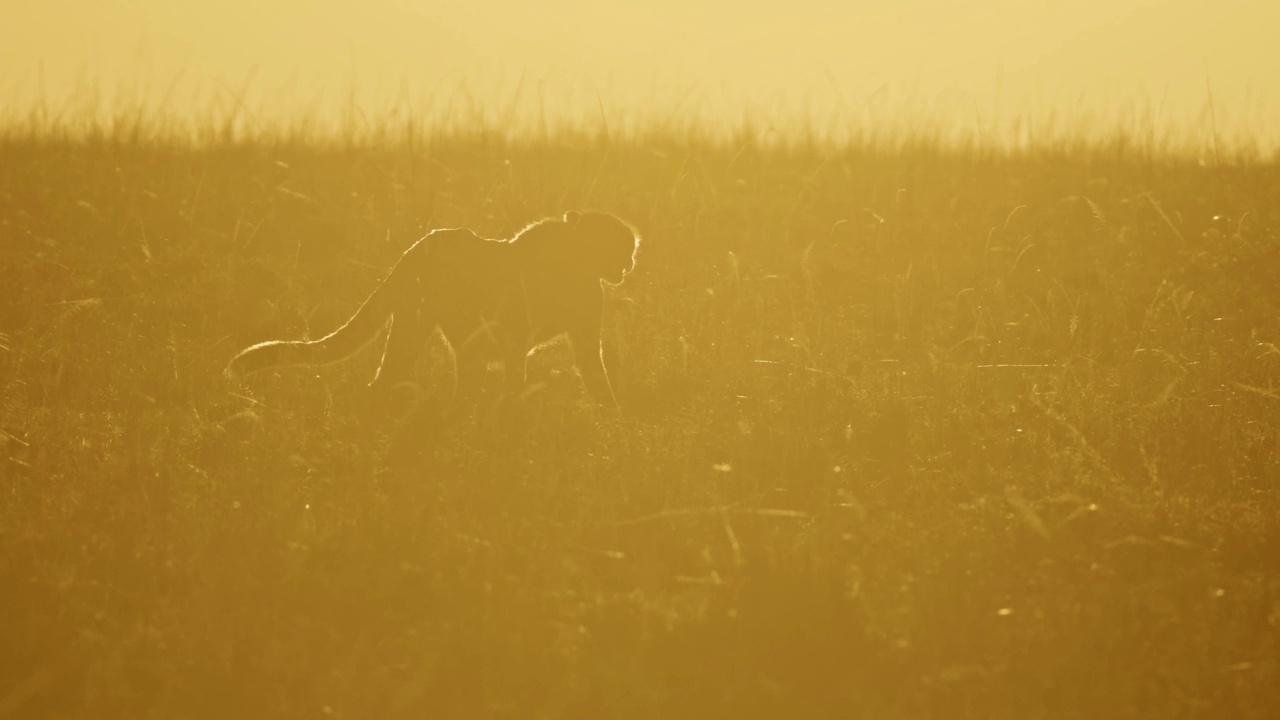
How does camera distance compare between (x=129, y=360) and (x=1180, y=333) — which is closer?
(x=129, y=360)

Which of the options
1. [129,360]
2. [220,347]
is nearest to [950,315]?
[220,347]

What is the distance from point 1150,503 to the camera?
424cm

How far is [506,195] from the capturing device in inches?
296

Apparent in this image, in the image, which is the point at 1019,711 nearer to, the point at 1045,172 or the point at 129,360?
the point at 129,360

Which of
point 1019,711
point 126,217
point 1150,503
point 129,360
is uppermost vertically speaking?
point 126,217

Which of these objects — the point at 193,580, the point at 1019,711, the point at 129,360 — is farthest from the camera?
the point at 129,360

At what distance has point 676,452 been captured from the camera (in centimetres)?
467

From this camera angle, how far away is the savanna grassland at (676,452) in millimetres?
3240

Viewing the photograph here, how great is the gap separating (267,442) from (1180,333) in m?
4.67

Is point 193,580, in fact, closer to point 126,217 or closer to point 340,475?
point 340,475

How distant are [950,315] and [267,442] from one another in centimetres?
372

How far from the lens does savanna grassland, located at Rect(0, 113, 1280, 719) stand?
10.6 ft

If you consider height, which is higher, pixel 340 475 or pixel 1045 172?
pixel 1045 172

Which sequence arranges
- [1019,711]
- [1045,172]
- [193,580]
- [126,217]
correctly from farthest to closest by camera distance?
[1045,172], [126,217], [193,580], [1019,711]
